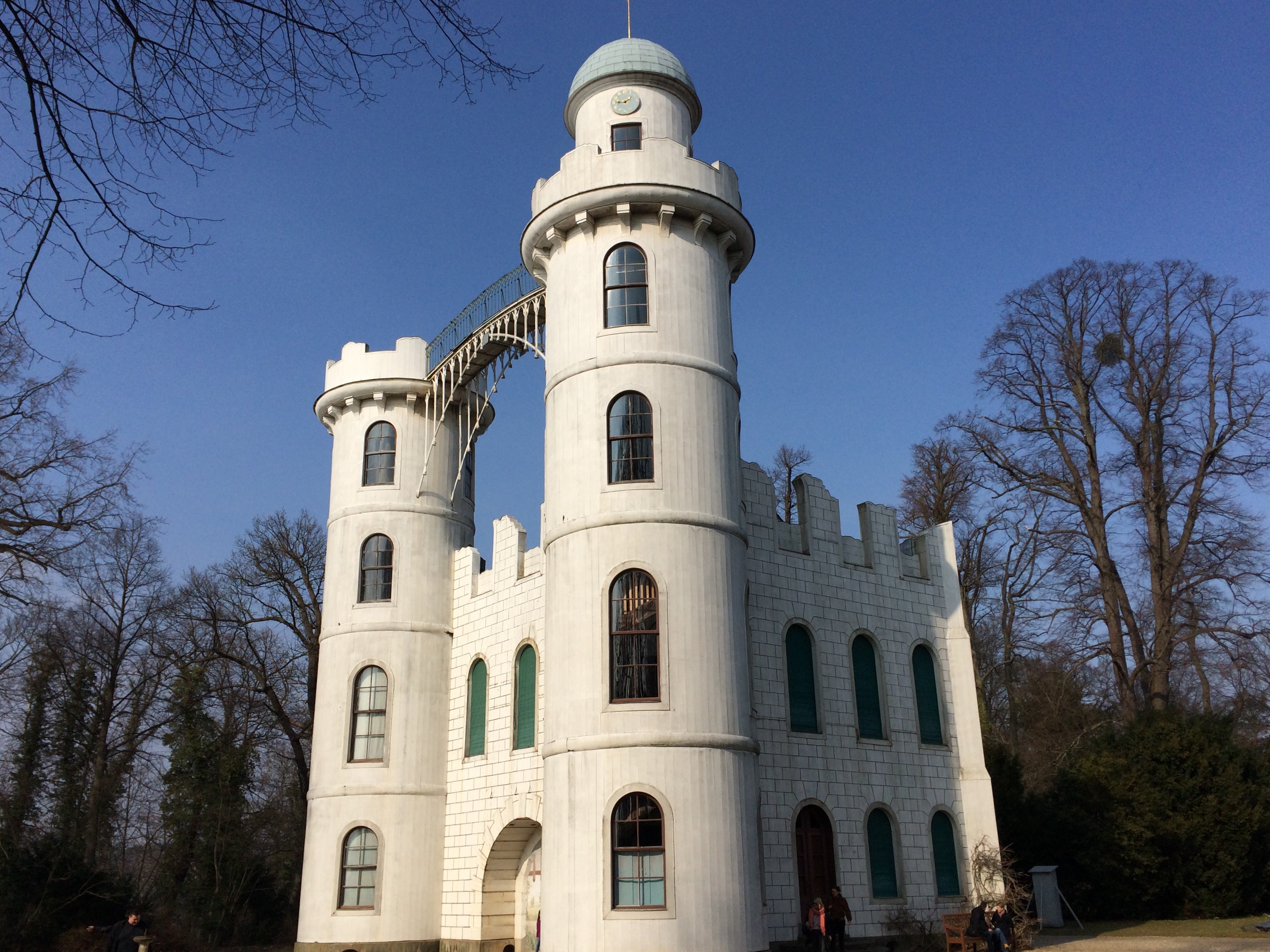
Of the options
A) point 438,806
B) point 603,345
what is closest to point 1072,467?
point 603,345

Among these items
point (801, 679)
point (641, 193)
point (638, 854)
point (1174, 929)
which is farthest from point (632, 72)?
point (1174, 929)

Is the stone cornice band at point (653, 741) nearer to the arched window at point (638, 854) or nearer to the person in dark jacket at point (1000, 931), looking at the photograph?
the arched window at point (638, 854)

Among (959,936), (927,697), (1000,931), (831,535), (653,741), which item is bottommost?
(959,936)

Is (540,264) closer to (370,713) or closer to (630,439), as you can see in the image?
(630,439)

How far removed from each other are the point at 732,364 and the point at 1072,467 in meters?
13.9

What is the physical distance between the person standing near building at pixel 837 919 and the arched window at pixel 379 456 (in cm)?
1444

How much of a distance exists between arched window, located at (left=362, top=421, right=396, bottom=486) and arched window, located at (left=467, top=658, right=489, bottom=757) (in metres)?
5.32

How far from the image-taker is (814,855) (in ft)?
62.4

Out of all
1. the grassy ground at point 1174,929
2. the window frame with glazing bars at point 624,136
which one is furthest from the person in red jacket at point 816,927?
the window frame with glazing bars at point 624,136

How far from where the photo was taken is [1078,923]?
23.1 meters

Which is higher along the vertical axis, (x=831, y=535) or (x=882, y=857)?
(x=831, y=535)

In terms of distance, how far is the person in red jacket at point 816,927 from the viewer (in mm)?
17156

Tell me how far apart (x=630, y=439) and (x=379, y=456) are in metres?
10.5

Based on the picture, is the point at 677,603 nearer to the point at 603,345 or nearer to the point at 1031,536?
the point at 603,345
